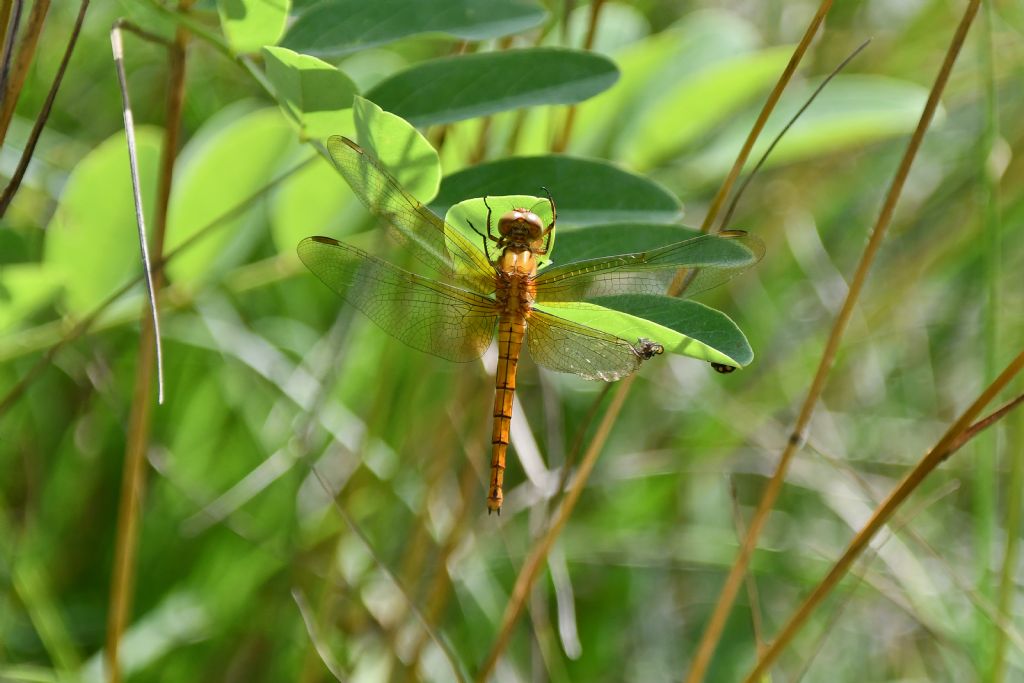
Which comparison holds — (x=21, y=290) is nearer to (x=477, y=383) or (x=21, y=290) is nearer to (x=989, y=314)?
(x=477, y=383)

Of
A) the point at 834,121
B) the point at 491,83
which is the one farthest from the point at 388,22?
the point at 834,121

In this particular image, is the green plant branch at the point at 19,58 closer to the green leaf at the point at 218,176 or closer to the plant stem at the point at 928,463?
the green leaf at the point at 218,176

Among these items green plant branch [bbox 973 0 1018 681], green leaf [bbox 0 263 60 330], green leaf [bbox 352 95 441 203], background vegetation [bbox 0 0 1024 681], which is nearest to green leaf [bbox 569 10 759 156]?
background vegetation [bbox 0 0 1024 681]

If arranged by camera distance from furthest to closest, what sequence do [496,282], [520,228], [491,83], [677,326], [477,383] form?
[477,383] < [496,282] < [520,228] < [491,83] < [677,326]

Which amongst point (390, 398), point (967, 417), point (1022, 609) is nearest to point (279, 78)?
point (967, 417)

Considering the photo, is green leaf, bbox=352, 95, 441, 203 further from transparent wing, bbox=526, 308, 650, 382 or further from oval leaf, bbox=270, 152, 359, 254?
oval leaf, bbox=270, 152, 359, 254
